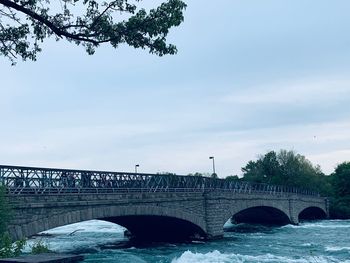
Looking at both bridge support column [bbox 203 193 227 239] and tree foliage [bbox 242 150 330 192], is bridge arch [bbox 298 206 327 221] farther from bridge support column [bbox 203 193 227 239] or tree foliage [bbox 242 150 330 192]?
bridge support column [bbox 203 193 227 239]

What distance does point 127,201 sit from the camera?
100 ft

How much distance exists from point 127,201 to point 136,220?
Result: 25.6 feet

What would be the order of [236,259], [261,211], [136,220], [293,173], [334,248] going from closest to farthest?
[236,259] → [334,248] → [136,220] → [261,211] → [293,173]

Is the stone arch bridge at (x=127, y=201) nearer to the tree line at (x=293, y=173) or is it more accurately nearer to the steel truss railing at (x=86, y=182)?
the steel truss railing at (x=86, y=182)

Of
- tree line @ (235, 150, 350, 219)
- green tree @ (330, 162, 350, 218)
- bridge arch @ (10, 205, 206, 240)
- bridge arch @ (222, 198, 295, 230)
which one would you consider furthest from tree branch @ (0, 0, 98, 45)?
tree line @ (235, 150, 350, 219)

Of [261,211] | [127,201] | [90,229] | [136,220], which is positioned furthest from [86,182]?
[261,211]

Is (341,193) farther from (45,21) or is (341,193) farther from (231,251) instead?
(45,21)

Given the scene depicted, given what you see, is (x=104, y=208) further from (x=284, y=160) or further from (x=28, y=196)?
(x=284, y=160)

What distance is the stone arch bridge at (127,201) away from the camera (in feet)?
75.0

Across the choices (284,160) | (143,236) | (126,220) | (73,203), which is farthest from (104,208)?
(284,160)

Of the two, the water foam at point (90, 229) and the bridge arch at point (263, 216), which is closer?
the water foam at point (90, 229)

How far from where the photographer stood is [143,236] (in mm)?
44844

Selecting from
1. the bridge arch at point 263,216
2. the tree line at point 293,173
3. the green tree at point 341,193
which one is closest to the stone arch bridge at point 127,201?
the bridge arch at point 263,216

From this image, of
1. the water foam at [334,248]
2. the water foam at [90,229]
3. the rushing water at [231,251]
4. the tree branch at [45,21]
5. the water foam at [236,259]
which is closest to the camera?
the tree branch at [45,21]
